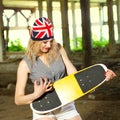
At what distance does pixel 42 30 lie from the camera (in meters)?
3.13

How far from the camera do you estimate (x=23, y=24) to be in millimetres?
35625

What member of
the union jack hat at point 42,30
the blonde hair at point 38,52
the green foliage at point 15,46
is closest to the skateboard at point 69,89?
the blonde hair at point 38,52

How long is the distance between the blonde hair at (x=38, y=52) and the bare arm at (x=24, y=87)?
0.33 feet

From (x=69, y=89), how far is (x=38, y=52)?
0.42m

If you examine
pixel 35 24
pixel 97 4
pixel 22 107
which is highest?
pixel 97 4

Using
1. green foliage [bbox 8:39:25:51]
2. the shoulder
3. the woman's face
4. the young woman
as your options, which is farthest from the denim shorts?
green foliage [bbox 8:39:25:51]

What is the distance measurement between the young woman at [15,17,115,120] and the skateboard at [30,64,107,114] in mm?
72

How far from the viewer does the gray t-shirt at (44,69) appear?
3188 millimetres

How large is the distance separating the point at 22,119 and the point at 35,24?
11.9 feet

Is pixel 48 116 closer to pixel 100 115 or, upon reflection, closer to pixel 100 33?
pixel 100 115

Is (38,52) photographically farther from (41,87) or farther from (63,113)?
(63,113)

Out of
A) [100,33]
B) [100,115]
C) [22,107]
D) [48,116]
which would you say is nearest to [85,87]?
[48,116]

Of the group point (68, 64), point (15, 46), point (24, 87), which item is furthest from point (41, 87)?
point (15, 46)

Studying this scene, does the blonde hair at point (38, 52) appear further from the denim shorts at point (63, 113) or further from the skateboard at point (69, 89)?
the denim shorts at point (63, 113)
